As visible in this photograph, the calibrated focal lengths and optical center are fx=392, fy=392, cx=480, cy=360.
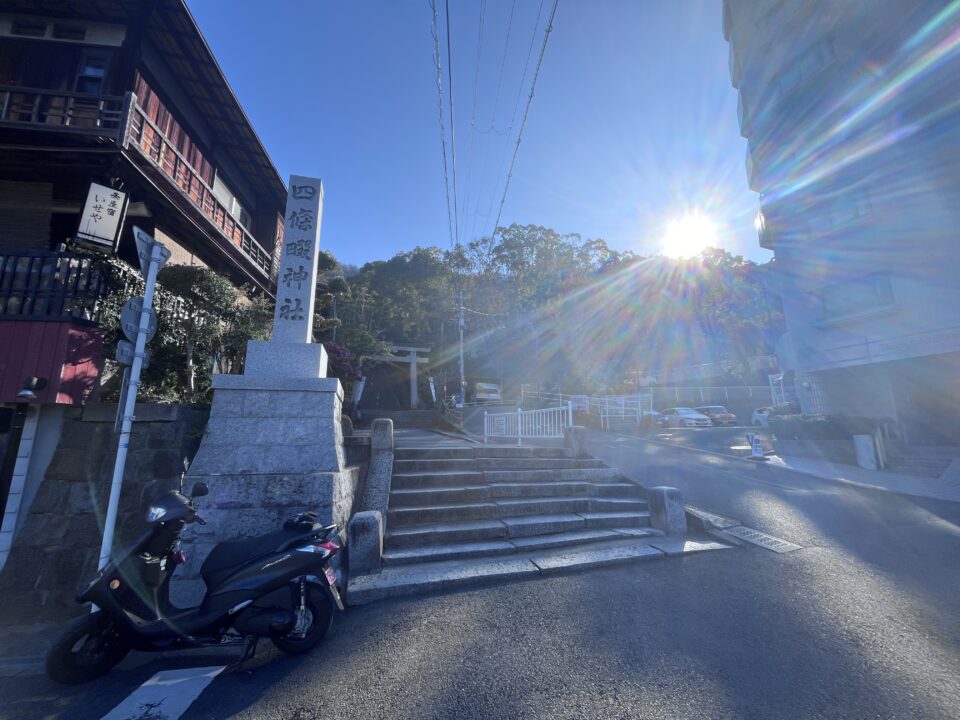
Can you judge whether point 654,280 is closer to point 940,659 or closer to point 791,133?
point 791,133

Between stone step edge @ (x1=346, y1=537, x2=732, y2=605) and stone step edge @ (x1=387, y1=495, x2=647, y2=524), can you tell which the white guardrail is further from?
stone step edge @ (x1=346, y1=537, x2=732, y2=605)

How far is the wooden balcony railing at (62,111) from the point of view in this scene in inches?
267

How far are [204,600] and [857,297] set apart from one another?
19.0 metres

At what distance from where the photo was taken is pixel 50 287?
533 centimetres

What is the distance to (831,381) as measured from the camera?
1490 centimetres

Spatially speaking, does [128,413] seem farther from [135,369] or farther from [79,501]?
[79,501]

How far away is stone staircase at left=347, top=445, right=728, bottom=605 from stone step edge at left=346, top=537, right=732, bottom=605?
0.04 ft

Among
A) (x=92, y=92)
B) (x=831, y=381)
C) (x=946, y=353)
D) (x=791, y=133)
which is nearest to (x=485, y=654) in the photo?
Answer: (x=92, y=92)

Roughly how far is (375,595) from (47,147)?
30.8 ft

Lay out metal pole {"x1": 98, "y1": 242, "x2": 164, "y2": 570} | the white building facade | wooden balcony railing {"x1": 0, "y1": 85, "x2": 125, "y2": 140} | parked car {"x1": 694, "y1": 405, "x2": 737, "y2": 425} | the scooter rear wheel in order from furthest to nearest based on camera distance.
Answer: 1. parked car {"x1": 694, "y1": 405, "x2": 737, "y2": 425}
2. the white building facade
3. wooden balcony railing {"x1": 0, "y1": 85, "x2": 125, "y2": 140}
4. metal pole {"x1": 98, "y1": 242, "x2": 164, "y2": 570}
5. the scooter rear wheel

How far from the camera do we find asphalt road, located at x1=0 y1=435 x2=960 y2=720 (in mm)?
2557

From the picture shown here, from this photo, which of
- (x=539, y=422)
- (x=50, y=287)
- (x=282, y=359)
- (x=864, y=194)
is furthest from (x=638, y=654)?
(x=864, y=194)

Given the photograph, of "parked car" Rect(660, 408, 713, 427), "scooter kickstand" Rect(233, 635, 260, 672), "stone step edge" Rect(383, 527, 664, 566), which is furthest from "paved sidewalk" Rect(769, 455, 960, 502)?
"scooter kickstand" Rect(233, 635, 260, 672)

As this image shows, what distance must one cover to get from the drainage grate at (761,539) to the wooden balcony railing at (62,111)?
474 inches
